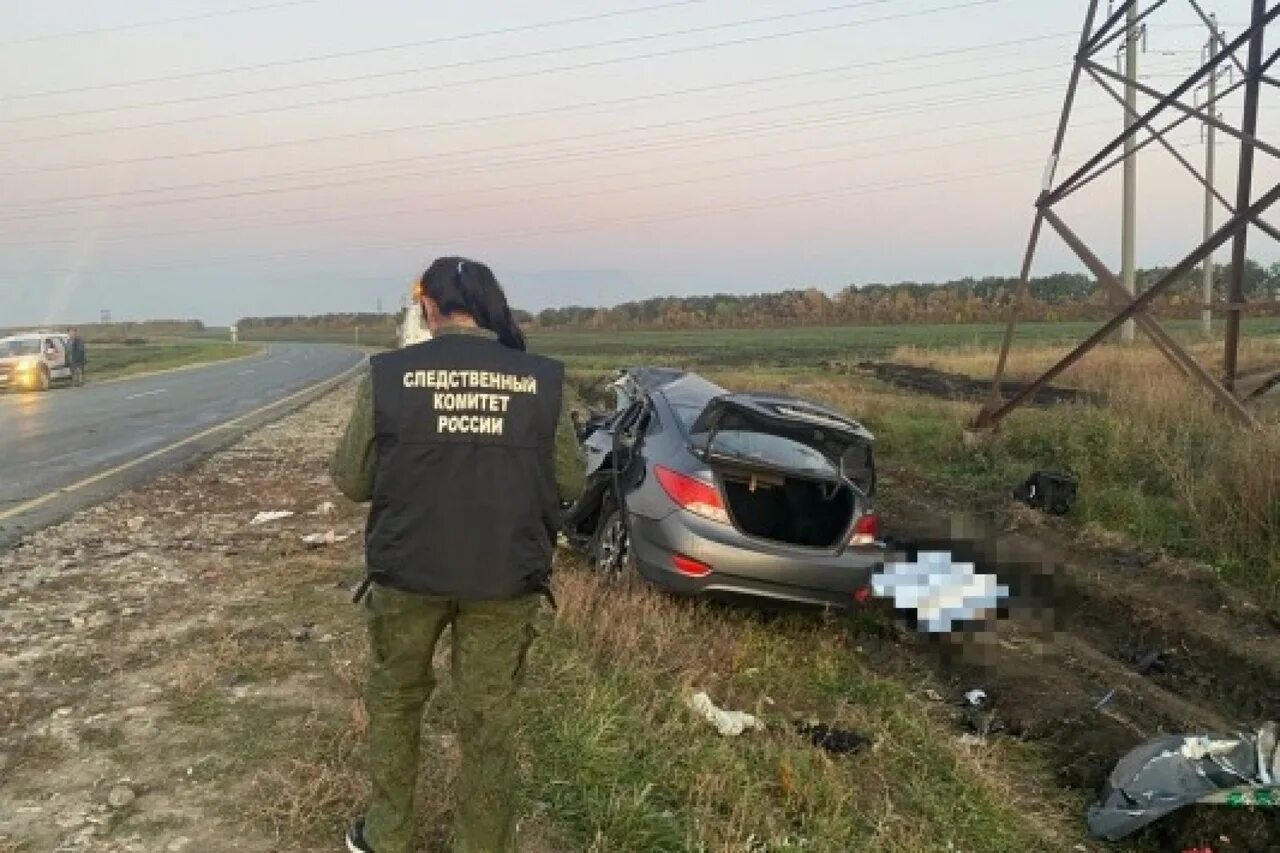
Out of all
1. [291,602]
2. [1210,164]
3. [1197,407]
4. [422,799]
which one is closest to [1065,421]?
[1197,407]

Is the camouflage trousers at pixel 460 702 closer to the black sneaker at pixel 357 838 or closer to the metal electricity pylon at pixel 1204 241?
the black sneaker at pixel 357 838

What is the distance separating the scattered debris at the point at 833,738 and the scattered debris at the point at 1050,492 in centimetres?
493

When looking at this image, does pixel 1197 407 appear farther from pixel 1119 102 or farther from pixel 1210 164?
pixel 1210 164

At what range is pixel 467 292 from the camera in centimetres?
287

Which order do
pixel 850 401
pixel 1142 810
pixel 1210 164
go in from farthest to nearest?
pixel 1210 164
pixel 850 401
pixel 1142 810

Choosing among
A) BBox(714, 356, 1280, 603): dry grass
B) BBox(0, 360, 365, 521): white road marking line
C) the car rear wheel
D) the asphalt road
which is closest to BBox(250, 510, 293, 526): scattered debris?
the asphalt road

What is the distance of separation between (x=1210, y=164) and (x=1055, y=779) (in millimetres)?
40622

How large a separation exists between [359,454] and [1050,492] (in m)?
7.59

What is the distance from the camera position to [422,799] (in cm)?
356

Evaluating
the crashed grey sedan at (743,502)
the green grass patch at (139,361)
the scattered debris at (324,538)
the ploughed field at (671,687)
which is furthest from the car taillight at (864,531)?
the green grass patch at (139,361)

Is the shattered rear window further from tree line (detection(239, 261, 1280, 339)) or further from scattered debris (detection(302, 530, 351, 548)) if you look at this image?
tree line (detection(239, 261, 1280, 339))

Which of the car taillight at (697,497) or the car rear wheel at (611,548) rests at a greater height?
the car taillight at (697,497)

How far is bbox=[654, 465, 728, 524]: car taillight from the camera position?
19.0 feet

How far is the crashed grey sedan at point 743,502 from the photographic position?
5746 mm
